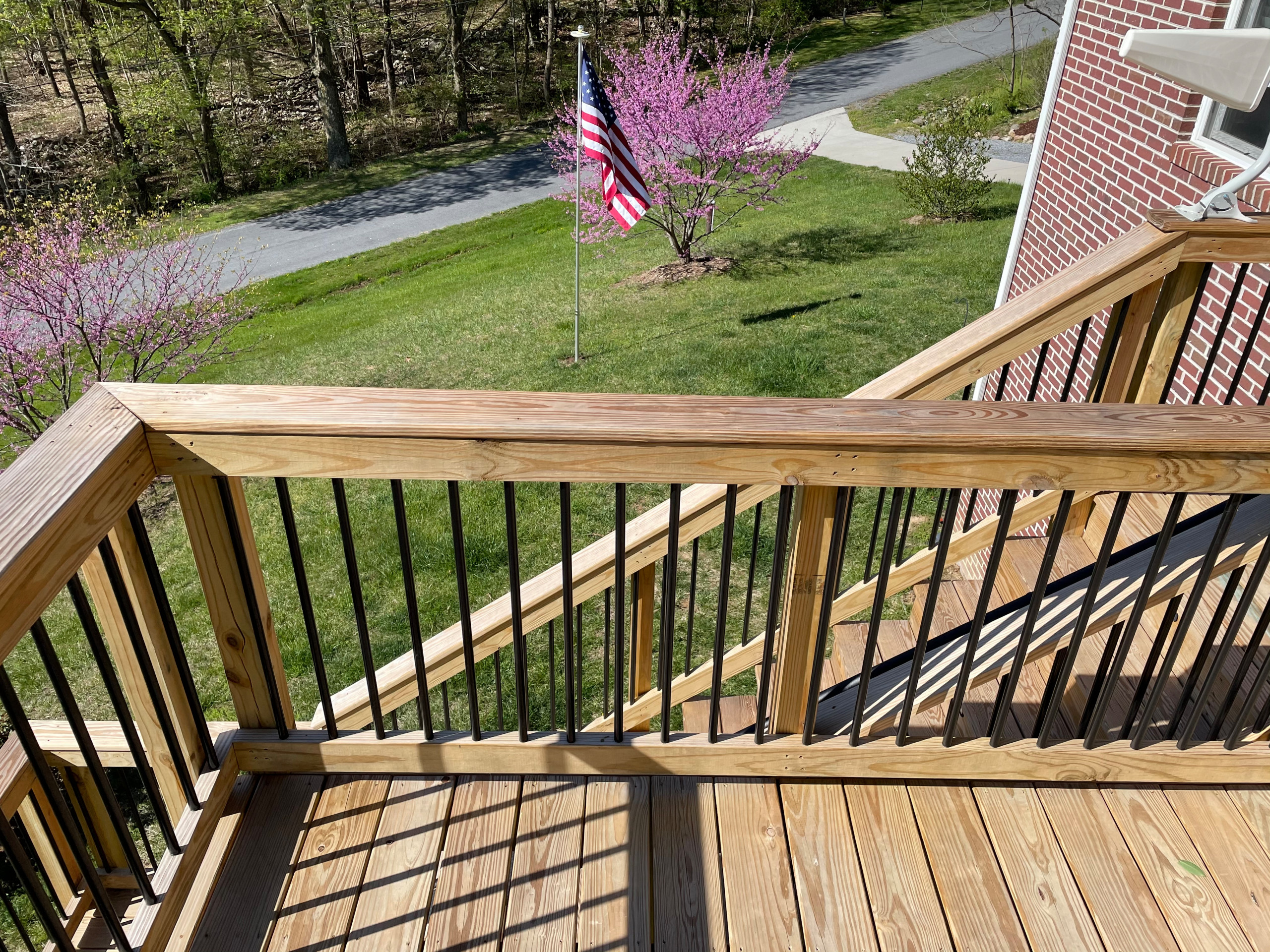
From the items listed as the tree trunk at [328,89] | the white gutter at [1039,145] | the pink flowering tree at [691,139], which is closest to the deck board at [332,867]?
the white gutter at [1039,145]

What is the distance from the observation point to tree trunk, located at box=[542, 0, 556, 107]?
20416mm

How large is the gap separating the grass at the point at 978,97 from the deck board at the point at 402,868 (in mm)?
15463

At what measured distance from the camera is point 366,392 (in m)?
1.68

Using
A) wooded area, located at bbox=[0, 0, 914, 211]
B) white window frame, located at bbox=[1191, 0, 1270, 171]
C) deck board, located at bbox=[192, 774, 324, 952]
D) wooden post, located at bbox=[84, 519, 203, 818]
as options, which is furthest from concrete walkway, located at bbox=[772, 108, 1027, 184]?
wooden post, located at bbox=[84, 519, 203, 818]

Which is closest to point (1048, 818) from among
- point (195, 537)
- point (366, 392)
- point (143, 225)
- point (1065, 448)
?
point (1065, 448)

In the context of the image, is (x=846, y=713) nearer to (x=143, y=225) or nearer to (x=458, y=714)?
(x=458, y=714)

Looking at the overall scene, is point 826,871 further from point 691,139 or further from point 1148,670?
point 691,139

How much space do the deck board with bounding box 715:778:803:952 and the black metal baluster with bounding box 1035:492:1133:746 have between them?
2.02 feet

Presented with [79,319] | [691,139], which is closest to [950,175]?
[691,139]

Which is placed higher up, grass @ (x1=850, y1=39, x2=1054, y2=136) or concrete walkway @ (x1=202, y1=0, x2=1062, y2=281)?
grass @ (x1=850, y1=39, x2=1054, y2=136)

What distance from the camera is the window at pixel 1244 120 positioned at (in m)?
3.98

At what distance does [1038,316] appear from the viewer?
8.09ft

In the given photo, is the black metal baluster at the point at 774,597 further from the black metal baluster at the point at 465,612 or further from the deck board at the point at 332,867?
the deck board at the point at 332,867

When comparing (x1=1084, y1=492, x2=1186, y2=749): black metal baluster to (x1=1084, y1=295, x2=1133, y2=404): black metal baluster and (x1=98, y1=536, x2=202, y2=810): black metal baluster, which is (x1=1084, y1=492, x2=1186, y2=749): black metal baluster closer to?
(x1=1084, y1=295, x2=1133, y2=404): black metal baluster
